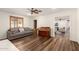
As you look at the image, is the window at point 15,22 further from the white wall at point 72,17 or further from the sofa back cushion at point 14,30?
the white wall at point 72,17

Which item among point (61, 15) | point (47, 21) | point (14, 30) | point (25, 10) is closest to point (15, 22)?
point (14, 30)

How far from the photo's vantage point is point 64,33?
170cm

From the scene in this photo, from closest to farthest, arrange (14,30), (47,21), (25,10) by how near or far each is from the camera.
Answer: (25,10) < (14,30) < (47,21)

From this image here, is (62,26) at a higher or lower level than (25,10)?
lower

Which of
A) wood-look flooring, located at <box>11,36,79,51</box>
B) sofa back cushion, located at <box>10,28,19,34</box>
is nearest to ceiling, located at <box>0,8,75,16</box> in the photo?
sofa back cushion, located at <box>10,28,19,34</box>

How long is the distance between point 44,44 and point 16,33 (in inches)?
29.0

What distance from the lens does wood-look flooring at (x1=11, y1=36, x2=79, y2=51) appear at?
156cm

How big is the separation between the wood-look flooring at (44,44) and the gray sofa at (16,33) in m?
0.10

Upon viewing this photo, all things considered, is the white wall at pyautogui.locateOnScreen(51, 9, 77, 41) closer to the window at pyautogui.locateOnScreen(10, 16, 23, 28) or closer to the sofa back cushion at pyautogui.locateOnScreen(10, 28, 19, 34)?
the window at pyautogui.locateOnScreen(10, 16, 23, 28)

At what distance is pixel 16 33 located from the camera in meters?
1.68

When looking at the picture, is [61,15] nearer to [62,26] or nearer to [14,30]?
[62,26]

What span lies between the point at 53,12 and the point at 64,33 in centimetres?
58
